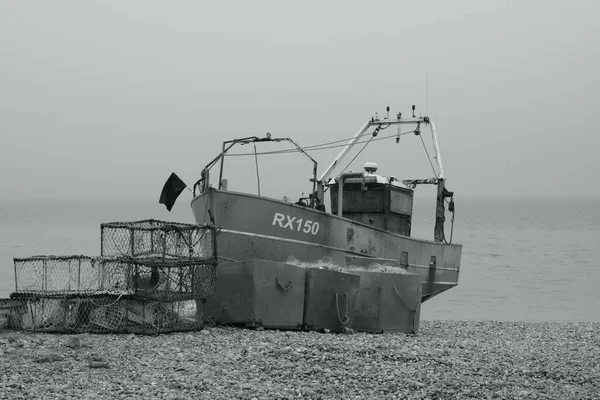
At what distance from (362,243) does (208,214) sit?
3332 mm

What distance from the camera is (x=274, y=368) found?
30.8ft

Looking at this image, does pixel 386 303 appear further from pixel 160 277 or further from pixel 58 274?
pixel 58 274

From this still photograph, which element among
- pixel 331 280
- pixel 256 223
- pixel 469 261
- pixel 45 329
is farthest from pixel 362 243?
pixel 469 261

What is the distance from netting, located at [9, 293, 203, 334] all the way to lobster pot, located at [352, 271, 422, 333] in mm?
3475

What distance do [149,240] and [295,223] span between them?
4.03 m

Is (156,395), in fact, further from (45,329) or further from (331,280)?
(331,280)

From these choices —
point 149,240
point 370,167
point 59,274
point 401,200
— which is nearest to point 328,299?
point 149,240

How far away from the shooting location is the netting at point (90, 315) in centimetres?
1148

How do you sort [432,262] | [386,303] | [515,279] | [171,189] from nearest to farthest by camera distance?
[386,303], [171,189], [432,262], [515,279]

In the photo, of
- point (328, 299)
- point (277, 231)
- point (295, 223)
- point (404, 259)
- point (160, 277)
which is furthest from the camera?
point (404, 259)

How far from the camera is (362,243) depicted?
17.3m

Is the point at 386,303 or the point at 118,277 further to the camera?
the point at 386,303

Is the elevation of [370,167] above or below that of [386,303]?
above

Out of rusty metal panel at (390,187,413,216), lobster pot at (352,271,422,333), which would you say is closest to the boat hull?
rusty metal panel at (390,187,413,216)
